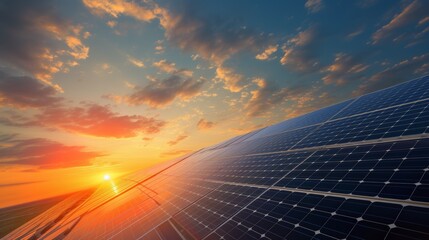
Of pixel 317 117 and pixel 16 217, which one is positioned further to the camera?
pixel 16 217

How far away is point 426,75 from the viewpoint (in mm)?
22797

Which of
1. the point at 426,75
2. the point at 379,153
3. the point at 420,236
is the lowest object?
the point at 420,236

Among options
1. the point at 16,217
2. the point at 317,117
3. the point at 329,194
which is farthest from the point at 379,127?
the point at 16,217

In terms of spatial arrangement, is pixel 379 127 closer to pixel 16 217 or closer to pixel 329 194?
pixel 329 194

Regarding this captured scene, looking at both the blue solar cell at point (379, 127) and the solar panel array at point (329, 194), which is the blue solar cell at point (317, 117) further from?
the solar panel array at point (329, 194)

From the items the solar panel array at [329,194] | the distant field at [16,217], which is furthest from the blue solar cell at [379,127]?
the distant field at [16,217]

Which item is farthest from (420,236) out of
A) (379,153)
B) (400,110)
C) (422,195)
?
(400,110)

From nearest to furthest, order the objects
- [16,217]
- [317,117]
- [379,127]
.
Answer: [379,127], [317,117], [16,217]

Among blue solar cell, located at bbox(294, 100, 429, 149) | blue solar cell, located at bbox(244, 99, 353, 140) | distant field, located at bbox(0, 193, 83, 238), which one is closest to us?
blue solar cell, located at bbox(294, 100, 429, 149)

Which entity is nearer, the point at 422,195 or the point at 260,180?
the point at 422,195

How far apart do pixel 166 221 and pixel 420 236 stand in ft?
41.4

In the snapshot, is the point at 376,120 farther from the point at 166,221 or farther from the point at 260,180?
the point at 166,221

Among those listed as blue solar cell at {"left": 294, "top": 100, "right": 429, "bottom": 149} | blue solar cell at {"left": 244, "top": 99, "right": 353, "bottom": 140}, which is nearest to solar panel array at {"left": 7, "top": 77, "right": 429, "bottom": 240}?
blue solar cell at {"left": 294, "top": 100, "right": 429, "bottom": 149}

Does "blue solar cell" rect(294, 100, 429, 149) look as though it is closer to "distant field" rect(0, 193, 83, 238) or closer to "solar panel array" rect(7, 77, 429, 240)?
"solar panel array" rect(7, 77, 429, 240)
